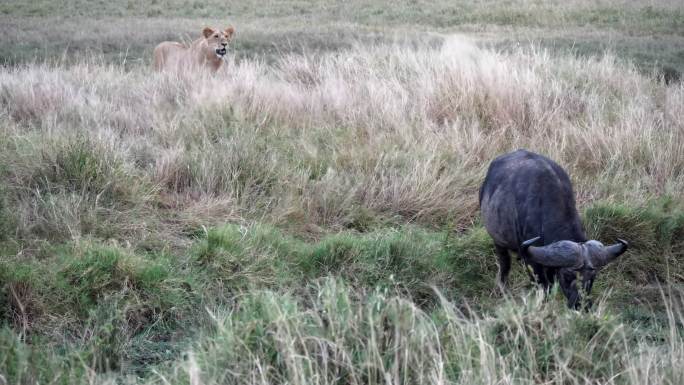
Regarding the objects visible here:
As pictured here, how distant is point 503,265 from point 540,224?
0.64 meters

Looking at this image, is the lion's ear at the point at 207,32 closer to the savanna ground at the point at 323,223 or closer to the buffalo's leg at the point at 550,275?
the savanna ground at the point at 323,223

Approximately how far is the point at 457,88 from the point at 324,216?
3.30m

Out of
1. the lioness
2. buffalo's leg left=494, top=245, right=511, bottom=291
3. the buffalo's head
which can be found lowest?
buffalo's leg left=494, top=245, right=511, bottom=291

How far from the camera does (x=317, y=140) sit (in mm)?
8133

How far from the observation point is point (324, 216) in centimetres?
680

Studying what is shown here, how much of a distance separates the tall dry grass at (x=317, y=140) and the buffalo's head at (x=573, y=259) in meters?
2.10

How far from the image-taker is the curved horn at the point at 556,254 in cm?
486

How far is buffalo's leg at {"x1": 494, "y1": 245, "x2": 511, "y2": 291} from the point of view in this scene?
5844 mm

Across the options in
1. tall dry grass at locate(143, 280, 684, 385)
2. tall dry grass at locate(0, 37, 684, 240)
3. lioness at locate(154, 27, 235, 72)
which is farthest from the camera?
lioness at locate(154, 27, 235, 72)

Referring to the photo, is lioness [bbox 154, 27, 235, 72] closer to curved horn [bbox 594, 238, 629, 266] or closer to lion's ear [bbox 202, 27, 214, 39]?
lion's ear [bbox 202, 27, 214, 39]

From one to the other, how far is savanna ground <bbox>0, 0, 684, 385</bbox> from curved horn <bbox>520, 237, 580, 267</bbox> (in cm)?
33

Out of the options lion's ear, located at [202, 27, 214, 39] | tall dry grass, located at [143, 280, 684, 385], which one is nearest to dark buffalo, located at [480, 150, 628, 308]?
tall dry grass, located at [143, 280, 684, 385]

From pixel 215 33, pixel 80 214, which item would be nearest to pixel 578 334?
pixel 80 214

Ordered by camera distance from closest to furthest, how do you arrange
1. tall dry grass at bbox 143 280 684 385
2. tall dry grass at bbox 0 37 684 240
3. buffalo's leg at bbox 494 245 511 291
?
tall dry grass at bbox 143 280 684 385, buffalo's leg at bbox 494 245 511 291, tall dry grass at bbox 0 37 684 240
